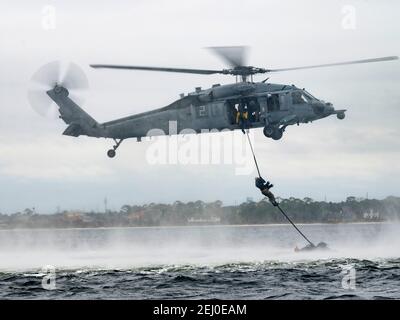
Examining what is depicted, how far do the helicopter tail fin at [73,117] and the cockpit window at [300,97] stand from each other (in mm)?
10828

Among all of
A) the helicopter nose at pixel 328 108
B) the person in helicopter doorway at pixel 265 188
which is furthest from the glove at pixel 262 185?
the helicopter nose at pixel 328 108

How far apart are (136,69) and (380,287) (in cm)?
1507

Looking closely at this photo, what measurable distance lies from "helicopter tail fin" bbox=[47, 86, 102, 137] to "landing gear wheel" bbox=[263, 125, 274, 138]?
9.21 m

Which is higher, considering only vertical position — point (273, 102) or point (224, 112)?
point (273, 102)

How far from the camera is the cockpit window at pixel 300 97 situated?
46.9 metres

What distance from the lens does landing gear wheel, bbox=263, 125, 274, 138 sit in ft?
149

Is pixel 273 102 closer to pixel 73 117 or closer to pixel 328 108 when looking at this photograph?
pixel 328 108

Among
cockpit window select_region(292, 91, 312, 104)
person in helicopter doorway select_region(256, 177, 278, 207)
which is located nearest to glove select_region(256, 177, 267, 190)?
person in helicopter doorway select_region(256, 177, 278, 207)

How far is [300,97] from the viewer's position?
4709cm

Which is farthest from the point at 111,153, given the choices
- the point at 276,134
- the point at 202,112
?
the point at 276,134

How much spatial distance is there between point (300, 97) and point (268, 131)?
301cm

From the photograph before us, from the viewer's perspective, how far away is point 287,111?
46531mm
